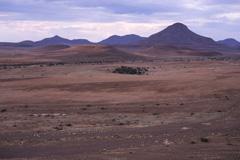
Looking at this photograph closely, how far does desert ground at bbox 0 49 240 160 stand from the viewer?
12953 millimetres

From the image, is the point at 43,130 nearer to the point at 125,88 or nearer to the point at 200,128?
the point at 200,128

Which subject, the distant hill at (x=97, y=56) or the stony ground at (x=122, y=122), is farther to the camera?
the distant hill at (x=97, y=56)

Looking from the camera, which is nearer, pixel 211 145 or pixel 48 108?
pixel 211 145

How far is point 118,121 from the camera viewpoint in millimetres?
19469

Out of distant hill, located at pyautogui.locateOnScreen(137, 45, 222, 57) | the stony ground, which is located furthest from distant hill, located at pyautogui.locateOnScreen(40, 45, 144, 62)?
the stony ground

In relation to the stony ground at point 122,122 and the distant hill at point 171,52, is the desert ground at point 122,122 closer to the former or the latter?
the stony ground at point 122,122

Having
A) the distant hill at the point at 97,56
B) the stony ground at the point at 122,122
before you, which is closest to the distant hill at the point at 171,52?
the distant hill at the point at 97,56

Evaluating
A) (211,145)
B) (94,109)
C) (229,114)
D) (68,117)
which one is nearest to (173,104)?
(229,114)

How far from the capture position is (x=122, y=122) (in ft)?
62.8

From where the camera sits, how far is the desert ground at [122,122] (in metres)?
13.0

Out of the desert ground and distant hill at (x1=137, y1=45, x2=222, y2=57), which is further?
distant hill at (x1=137, y1=45, x2=222, y2=57)

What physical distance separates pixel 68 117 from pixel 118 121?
149 inches

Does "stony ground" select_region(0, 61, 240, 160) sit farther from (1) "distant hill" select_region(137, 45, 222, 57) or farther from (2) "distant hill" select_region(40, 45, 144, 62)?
(1) "distant hill" select_region(137, 45, 222, 57)

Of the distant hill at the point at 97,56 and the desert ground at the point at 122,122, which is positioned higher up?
the distant hill at the point at 97,56
